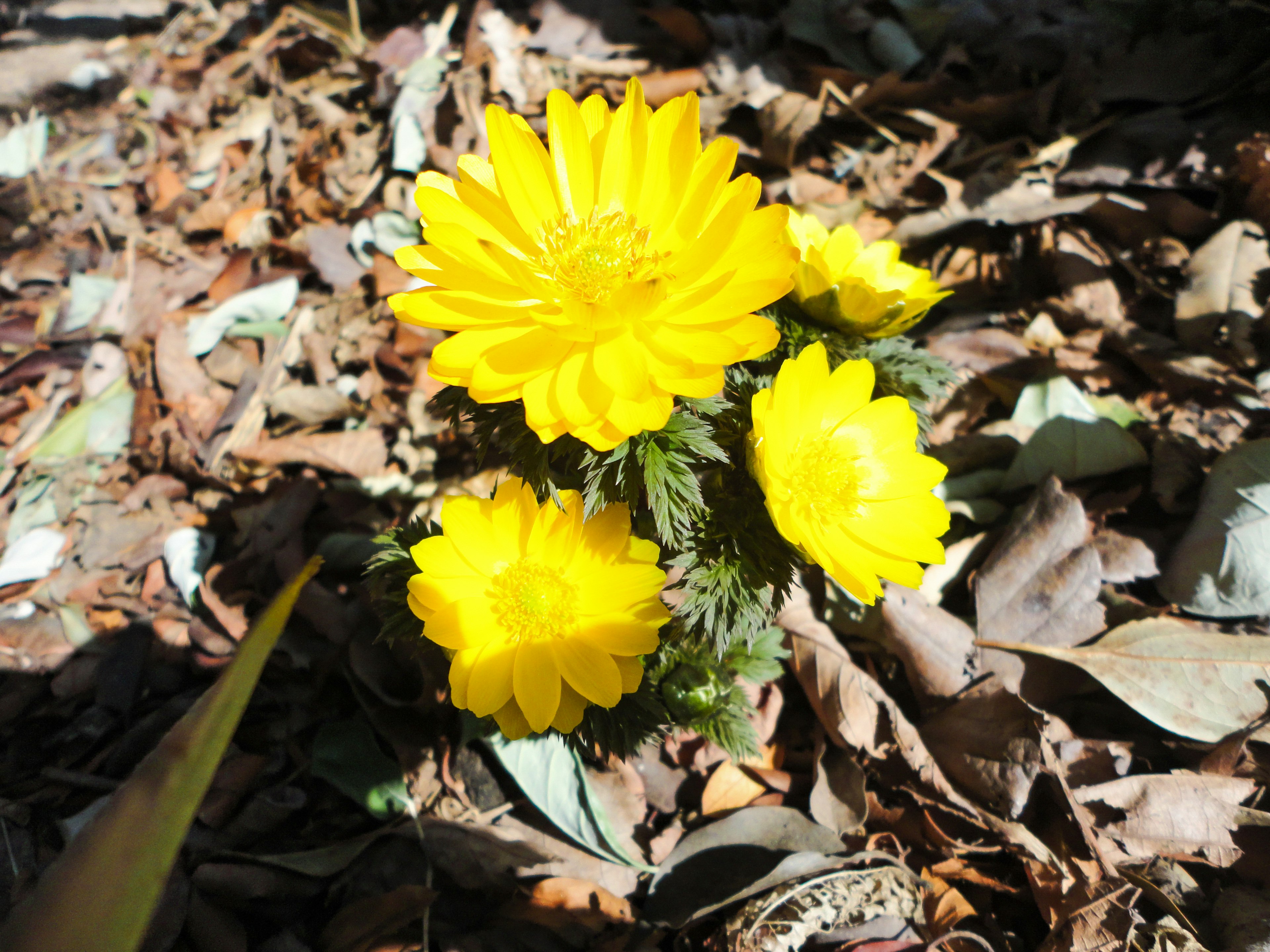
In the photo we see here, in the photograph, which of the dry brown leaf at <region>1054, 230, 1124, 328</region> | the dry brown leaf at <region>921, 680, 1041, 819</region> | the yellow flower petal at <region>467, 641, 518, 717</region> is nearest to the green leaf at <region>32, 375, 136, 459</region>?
the yellow flower petal at <region>467, 641, 518, 717</region>

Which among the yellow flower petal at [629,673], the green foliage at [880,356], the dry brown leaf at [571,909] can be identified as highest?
the green foliage at [880,356]

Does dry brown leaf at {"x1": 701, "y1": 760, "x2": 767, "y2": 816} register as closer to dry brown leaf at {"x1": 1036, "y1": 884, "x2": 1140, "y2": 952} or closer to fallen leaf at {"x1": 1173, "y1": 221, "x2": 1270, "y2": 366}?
dry brown leaf at {"x1": 1036, "y1": 884, "x2": 1140, "y2": 952}

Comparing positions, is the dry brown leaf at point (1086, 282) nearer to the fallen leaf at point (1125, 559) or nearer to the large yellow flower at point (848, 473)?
the fallen leaf at point (1125, 559)

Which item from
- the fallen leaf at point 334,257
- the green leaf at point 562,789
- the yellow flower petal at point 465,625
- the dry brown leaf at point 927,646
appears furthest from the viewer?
the fallen leaf at point 334,257

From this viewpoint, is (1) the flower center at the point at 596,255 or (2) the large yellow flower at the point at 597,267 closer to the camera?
(2) the large yellow flower at the point at 597,267

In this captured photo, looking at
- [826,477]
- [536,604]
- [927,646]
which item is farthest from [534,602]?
[927,646]

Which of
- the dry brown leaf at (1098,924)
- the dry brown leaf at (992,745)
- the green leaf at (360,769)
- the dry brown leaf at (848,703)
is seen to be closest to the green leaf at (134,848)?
the green leaf at (360,769)

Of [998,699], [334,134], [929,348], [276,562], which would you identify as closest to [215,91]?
[334,134]
